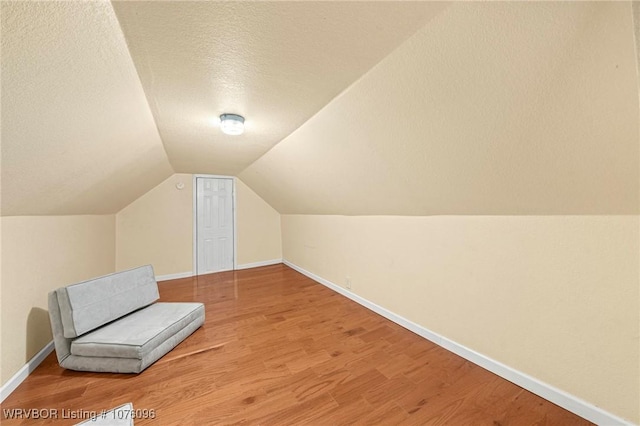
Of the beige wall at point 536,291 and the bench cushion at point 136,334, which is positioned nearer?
the beige wall at point 536,291

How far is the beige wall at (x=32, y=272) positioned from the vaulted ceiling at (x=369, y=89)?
24cm

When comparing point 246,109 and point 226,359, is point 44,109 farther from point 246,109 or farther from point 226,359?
point 226,359

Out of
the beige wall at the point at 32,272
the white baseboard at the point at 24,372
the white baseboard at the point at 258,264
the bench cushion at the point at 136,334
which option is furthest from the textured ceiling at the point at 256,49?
the white baseboard at the point at 258,264

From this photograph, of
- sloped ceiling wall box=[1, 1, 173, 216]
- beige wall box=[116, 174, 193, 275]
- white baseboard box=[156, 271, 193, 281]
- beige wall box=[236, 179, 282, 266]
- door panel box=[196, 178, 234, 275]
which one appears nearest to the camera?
sloped ceiling wall box=[1, 1, 173, 216]

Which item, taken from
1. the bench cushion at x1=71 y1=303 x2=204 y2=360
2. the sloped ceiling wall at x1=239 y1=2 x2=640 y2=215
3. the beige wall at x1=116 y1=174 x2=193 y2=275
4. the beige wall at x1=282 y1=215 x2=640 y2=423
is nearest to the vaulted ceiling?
the sloped ceiling wall at x1=239 y1=2 x2=640 y2=215

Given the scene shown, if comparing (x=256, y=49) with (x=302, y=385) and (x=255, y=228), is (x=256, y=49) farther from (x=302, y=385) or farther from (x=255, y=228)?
(x=255, y=228)

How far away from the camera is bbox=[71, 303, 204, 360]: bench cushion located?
1815mm

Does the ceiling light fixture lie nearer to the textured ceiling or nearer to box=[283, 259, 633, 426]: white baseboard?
the textured ceiling

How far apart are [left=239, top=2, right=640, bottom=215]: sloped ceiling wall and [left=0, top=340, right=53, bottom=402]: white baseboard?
9.25ft

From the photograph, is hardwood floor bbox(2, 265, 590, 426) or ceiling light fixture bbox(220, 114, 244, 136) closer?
hardwood floor bbox(2, 265, 590, 426)

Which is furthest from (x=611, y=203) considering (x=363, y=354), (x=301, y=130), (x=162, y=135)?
(x=162, y=135)

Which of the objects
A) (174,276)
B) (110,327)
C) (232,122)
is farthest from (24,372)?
(174,276)

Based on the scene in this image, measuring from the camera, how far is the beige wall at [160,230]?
159 inches

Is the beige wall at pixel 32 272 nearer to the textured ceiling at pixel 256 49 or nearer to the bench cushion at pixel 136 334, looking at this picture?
the bench cushion at pixel 136 334
